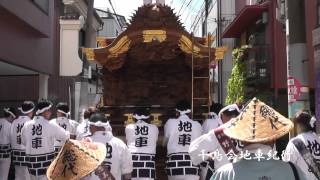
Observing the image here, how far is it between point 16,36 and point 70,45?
830cm

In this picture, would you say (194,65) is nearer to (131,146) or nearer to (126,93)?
(126,93)

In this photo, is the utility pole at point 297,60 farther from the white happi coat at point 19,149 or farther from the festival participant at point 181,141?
the white happi coat at point 19,149

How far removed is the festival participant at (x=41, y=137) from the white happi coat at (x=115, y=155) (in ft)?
10.2

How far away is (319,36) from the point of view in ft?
38.8

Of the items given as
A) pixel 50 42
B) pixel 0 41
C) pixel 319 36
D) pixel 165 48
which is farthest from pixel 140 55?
pixel 50 42

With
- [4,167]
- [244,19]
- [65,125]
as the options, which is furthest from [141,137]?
[244,19]

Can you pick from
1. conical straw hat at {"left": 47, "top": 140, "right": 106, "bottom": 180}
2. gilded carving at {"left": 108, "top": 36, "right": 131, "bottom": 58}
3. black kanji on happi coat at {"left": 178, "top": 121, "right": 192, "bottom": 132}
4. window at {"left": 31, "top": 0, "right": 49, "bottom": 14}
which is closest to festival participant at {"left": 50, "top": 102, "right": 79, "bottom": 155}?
gilded carving at {"left": 108, "top": 36, "right": 131, "bottom": 58}

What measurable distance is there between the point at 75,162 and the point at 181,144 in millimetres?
4664

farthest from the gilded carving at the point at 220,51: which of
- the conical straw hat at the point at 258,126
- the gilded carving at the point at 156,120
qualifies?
the conical straw hat at the point at 258,126

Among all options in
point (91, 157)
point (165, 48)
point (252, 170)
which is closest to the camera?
point (252, 170)

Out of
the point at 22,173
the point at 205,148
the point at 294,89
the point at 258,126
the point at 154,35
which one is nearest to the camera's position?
the point at 258,126

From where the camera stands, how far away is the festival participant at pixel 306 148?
5953 mm

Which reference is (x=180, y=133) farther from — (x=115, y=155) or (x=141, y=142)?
(x=115, y=155)

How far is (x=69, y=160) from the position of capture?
398 cm
